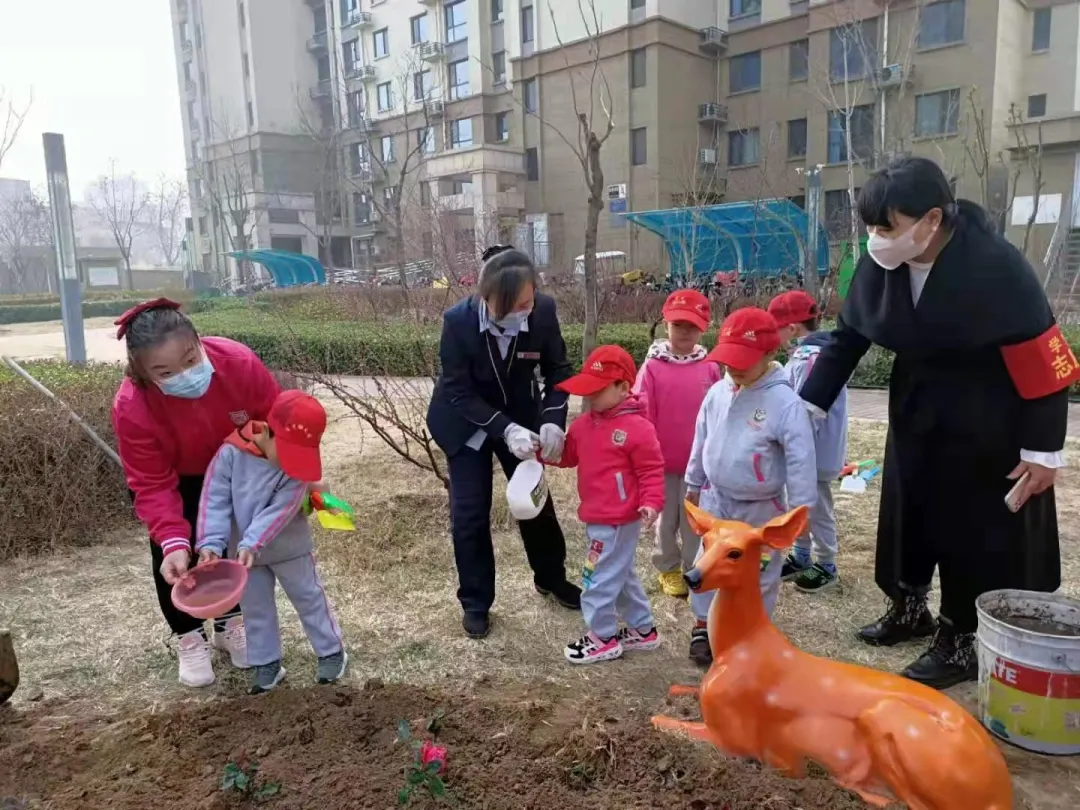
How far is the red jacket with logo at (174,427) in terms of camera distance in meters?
2.55

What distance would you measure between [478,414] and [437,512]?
73.1 inches

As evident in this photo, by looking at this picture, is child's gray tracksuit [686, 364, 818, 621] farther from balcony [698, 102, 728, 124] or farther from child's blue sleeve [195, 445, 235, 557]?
balcony [698, 102, 728, 124]

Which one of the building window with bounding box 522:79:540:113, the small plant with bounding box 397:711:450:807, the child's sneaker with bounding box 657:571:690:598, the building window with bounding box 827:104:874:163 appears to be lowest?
the child's sneaker with bounding box 657:571:690:598

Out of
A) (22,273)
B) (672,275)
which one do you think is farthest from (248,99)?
(672,275)

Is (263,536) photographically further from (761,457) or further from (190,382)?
(761,457)

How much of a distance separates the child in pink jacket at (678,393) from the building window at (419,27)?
1417 inches

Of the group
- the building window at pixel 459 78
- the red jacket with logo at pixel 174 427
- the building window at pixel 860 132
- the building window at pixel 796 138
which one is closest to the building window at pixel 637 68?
the building window at pixel 796 138

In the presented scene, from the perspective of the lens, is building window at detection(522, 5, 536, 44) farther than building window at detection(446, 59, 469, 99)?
No

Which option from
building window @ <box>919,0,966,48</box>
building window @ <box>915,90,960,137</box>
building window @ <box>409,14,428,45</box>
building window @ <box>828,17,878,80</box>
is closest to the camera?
building window @ <box>828,17,878,80</box>

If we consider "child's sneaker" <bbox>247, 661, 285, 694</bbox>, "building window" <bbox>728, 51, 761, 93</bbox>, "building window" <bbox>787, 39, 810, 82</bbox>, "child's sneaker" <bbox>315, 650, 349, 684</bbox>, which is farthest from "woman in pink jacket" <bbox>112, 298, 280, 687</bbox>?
"building window" <bbox>728, 51, 761, 93</bbox>

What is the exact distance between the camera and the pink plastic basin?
7.74 ft

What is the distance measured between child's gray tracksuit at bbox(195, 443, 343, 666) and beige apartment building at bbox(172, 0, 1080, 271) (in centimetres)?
861

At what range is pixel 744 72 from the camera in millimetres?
29094

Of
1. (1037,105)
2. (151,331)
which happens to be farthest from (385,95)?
(151,331)
